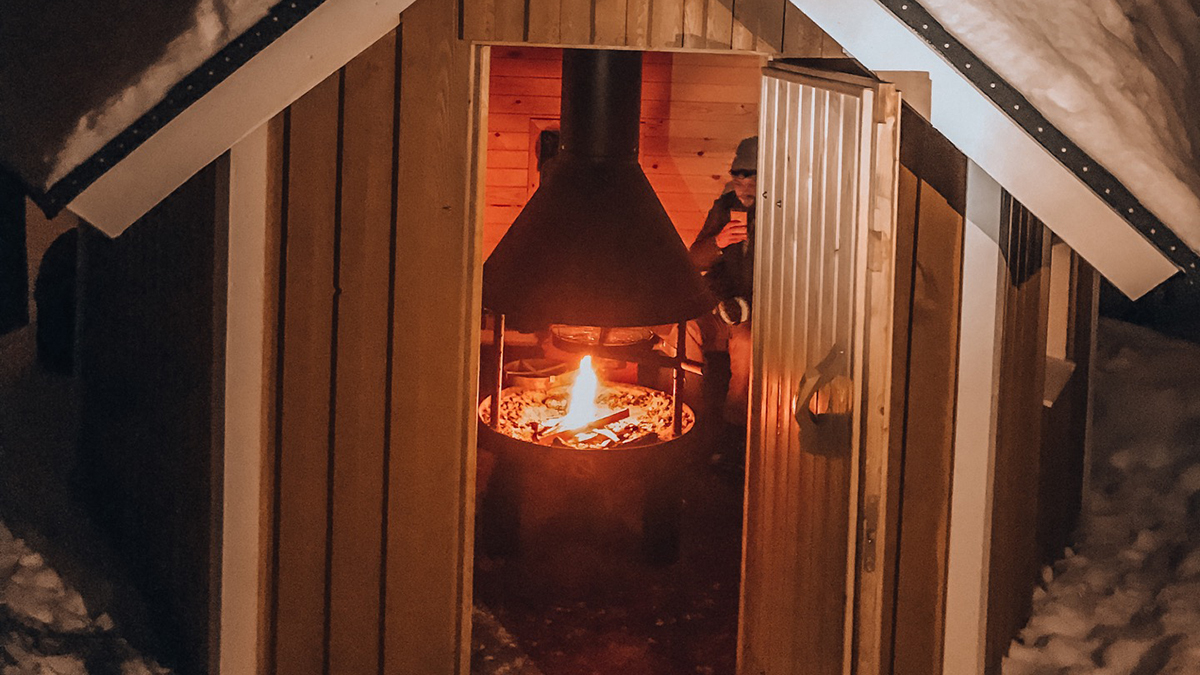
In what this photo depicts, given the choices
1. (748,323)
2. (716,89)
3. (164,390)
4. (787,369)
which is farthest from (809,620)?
(716,89)

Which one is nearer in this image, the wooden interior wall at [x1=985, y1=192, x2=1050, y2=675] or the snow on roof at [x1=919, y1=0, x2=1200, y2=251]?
the snow on roof at [x1=919, y1=0, x2=1200, y2=251]

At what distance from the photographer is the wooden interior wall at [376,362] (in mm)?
4059

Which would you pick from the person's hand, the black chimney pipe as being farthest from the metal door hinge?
the person's hand

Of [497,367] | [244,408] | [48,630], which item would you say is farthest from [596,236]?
[48,630]

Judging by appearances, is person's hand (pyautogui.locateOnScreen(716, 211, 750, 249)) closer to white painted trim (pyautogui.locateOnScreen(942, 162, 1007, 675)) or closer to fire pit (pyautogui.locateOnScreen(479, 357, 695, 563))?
fire pit (pyautogui.locateOnScreen(479, 357, 695, 563))

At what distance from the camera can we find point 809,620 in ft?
14.0

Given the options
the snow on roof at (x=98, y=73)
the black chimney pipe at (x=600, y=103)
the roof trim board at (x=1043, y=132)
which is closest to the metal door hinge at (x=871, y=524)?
the roof trim board at (x=1043, y=132)

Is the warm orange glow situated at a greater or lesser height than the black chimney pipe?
lesser

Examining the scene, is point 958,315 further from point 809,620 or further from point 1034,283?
point 809,620

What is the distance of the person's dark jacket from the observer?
7.95 meters

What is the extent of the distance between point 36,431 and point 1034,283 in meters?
4.87

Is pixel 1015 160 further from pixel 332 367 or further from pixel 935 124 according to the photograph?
pixel 332 367

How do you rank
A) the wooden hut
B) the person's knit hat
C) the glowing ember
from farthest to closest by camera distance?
the person's knit hat → the glowing ember → the wooden hut

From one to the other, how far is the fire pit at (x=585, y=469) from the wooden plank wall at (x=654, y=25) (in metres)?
2.64
